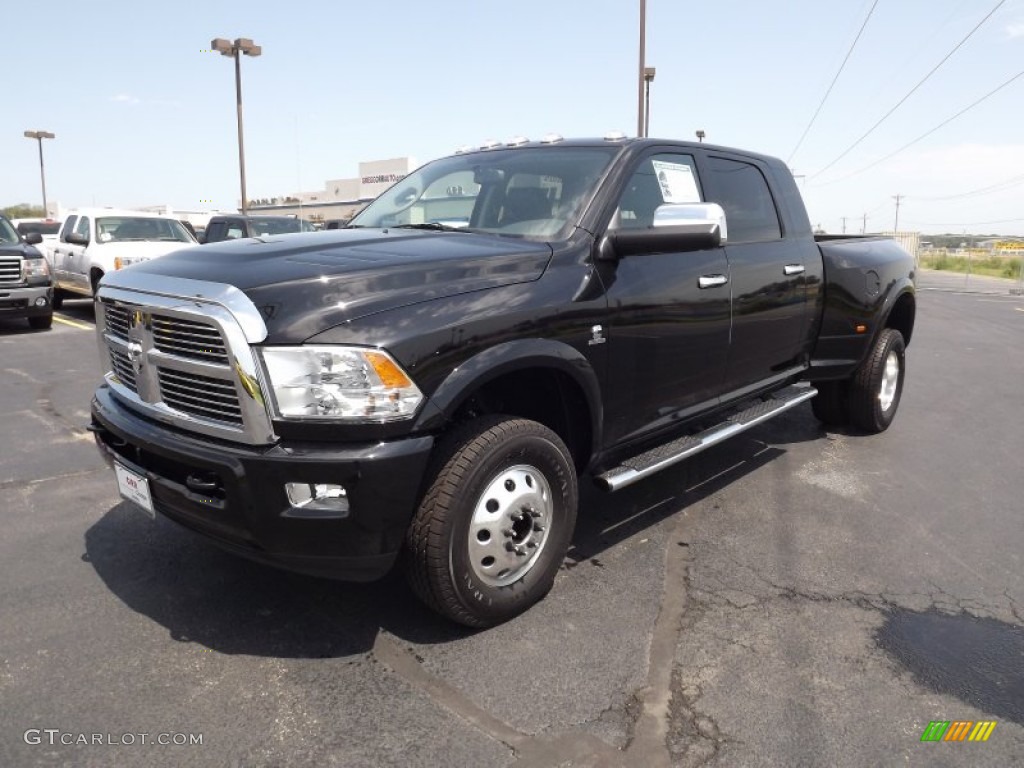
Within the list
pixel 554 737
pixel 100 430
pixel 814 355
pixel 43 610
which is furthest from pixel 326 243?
pixel 814 355

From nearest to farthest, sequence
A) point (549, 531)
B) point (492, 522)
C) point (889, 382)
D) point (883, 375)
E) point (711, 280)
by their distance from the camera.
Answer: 1. point (492, 522)
2. point (549, 531)
3. point (711, 280)
4. point (883, 375)
5. point (889, 382)

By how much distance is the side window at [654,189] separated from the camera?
3754 millimetres

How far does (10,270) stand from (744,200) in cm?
1017

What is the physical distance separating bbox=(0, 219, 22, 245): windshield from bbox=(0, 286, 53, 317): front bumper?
Answer: 0.98 meters

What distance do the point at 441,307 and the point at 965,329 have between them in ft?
43.4

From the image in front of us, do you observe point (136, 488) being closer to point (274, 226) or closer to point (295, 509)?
point (295, 509)

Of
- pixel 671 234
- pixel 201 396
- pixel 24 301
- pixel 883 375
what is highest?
pixel 671 234

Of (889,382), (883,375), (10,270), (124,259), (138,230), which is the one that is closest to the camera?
(883,375)

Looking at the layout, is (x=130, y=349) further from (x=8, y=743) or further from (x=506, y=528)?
(x=506, y=528)

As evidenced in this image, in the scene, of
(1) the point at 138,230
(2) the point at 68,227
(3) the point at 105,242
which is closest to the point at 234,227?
(1) the point at 138,230

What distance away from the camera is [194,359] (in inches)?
108

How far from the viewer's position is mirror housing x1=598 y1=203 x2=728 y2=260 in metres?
3.30

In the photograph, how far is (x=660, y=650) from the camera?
296 centimetres

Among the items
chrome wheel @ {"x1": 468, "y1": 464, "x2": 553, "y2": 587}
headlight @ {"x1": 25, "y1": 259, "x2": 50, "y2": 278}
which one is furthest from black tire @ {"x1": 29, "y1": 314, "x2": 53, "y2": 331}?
chrome wheel @ {"x1": 468, "y1": 464, "x2": 553, "y2": 587}
